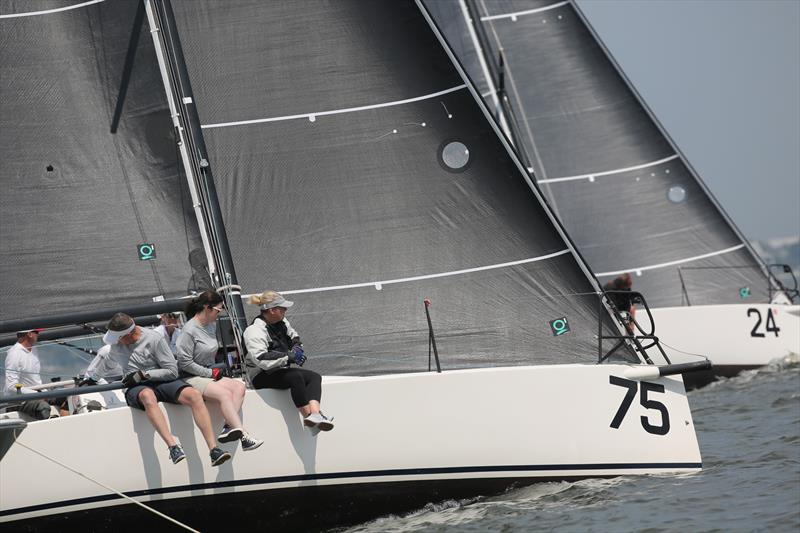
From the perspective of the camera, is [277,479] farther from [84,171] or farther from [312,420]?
[84,171]

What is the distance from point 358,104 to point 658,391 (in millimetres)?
2977

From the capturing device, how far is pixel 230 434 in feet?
26.0

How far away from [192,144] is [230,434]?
2.53 meters

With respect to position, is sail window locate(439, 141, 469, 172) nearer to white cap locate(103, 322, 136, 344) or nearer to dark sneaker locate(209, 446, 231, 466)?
white cap locate(103, 322, 136, 344)

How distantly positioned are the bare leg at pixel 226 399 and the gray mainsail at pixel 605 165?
31.3ft

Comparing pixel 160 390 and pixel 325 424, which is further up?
pixel 160 390

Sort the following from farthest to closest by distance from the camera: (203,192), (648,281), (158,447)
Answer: (648,281) < (203,192) < (158,447)

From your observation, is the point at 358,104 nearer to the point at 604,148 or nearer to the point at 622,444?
the point at 622,444

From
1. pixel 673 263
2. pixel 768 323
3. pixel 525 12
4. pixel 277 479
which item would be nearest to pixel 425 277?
pixel 277 479

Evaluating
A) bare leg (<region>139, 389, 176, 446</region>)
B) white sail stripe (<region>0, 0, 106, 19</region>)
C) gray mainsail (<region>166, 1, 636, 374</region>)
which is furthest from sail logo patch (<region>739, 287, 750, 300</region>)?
bare leg (<region>139, 389, 176, 446</region>)

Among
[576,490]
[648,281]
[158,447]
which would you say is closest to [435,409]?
[576,490]

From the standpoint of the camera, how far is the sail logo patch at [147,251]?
9406 millimetres

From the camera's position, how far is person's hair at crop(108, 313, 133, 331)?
829cm

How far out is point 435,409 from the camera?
827 centimetres
